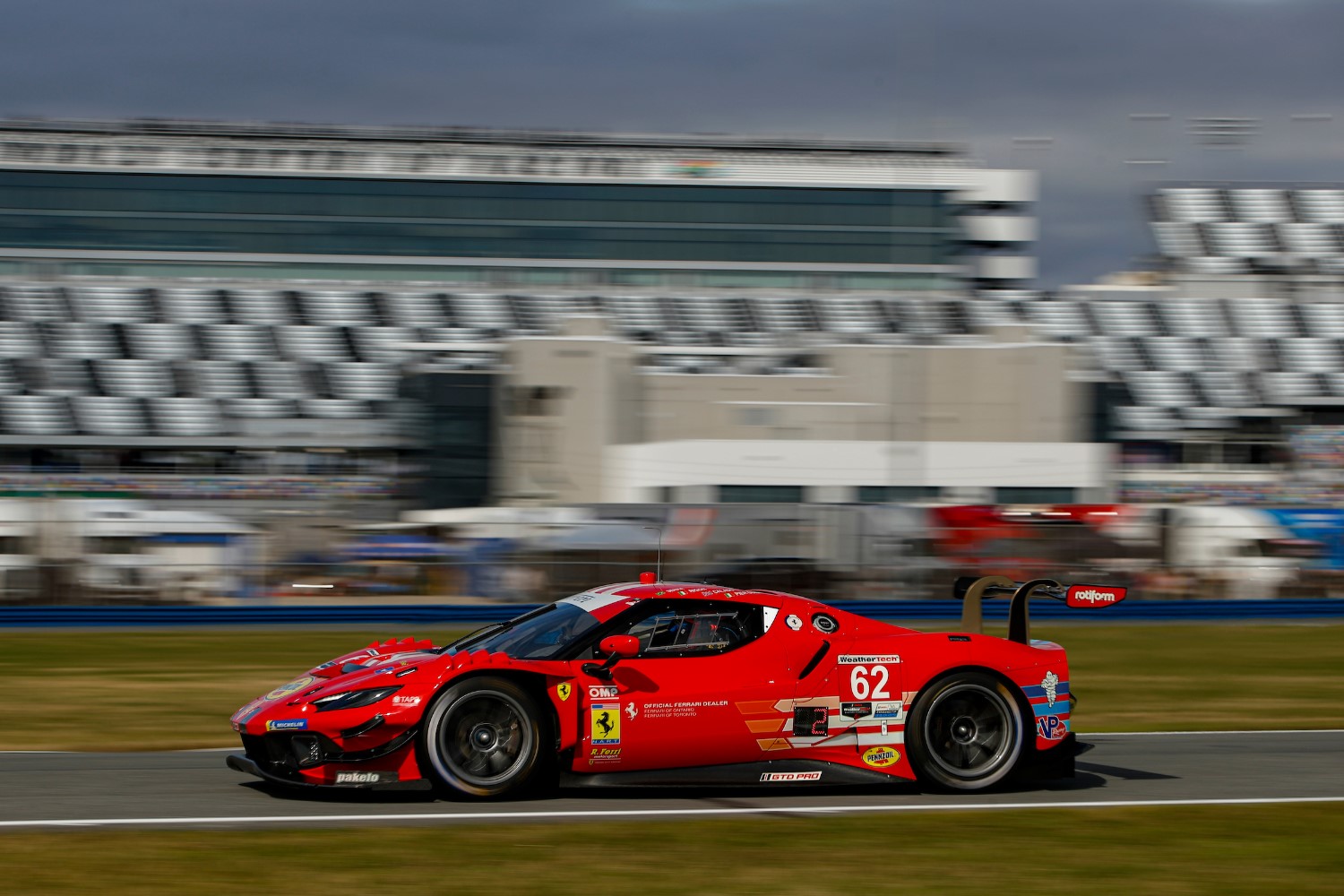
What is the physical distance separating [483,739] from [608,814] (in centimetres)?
70

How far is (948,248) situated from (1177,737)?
53317 mm

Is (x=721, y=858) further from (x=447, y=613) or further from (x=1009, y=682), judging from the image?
(x=447, y=613)

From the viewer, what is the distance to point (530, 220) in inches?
2413

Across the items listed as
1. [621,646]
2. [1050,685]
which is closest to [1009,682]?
[1050,685]

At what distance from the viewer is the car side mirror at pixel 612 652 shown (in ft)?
22.4

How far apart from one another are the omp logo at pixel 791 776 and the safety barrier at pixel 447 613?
507 inches

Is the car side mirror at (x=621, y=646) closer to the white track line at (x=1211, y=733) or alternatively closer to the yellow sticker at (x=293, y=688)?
the yellow sticker at (x=293, y=688)

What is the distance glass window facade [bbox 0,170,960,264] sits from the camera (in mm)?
60469

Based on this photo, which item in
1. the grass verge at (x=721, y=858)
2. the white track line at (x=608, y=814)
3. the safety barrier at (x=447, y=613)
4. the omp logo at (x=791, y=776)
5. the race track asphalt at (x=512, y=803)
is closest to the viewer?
the grass verge at (x=721, y=858)

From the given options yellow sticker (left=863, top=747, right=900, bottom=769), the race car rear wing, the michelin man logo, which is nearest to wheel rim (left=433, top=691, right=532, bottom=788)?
yellow sticker (left=863, top=747, right=900, bottom=769)

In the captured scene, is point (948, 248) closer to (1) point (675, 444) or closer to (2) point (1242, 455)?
(2) point (1242, 455)

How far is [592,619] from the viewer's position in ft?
23.7

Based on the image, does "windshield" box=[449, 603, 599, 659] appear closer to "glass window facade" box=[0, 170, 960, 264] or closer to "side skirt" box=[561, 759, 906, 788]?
"side skirt" box=[561, 759, 906, 788]

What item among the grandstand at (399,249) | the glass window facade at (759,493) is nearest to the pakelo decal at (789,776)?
the glass window facade at (759,493)
